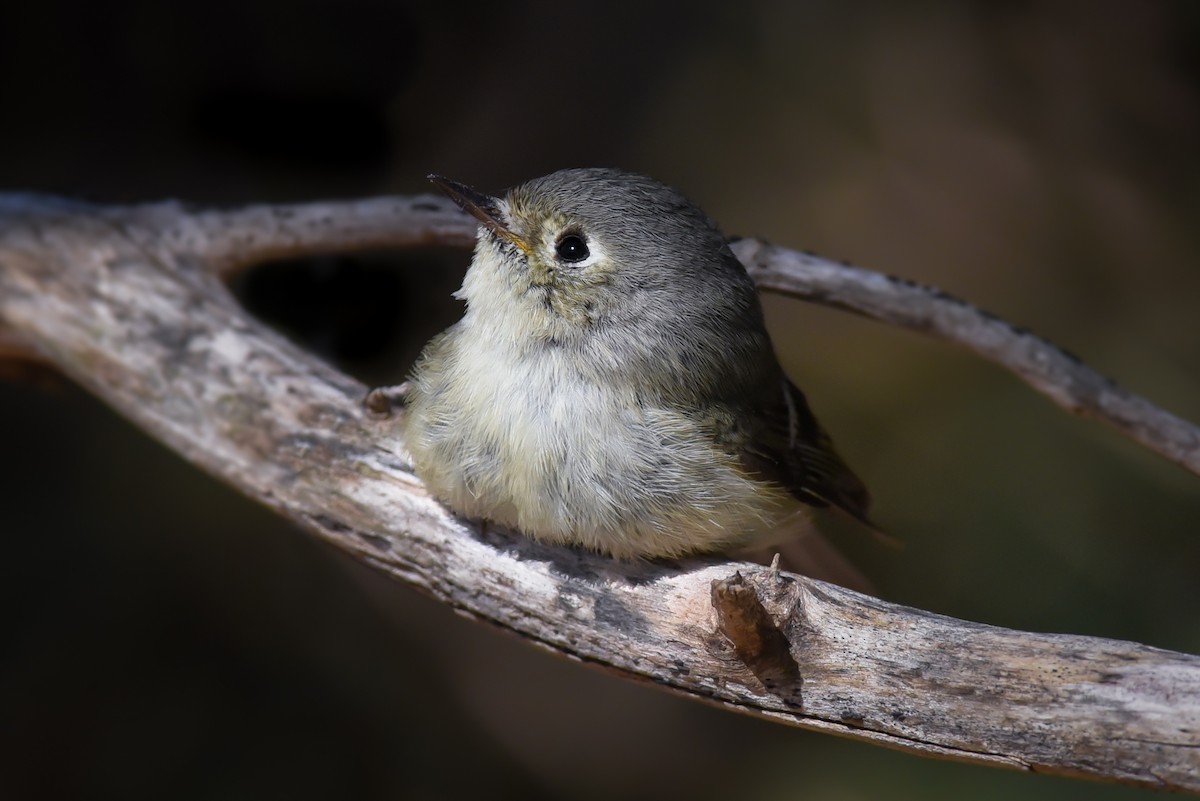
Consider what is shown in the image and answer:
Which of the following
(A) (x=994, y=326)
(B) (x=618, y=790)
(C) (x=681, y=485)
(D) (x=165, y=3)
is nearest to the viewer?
(C) (x=681, y=485)

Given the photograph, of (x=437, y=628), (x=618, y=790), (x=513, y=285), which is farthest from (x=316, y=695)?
(x=513, y=285)

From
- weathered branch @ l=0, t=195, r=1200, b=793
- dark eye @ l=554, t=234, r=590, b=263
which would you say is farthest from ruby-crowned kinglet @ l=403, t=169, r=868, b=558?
weathered branch @ l=0, t=195, r=1200, b=793

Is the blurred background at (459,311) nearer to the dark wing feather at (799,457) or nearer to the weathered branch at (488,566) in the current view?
the weathered branch at (488,566)

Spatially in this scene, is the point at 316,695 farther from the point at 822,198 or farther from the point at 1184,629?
the point at 1184,629

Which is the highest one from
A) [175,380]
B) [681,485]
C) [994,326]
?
[994,326]

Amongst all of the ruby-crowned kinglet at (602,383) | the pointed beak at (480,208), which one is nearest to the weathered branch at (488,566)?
the ruby-crowned kinglet at (602,383)

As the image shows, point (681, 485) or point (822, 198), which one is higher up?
point (822, 198)

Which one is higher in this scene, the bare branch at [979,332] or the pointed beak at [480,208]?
the bare branch at [979,332]

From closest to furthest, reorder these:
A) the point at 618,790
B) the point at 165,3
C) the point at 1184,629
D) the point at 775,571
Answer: the point at 775,571
the point at 1184,629
the point at 165,3
the point at 618,790
